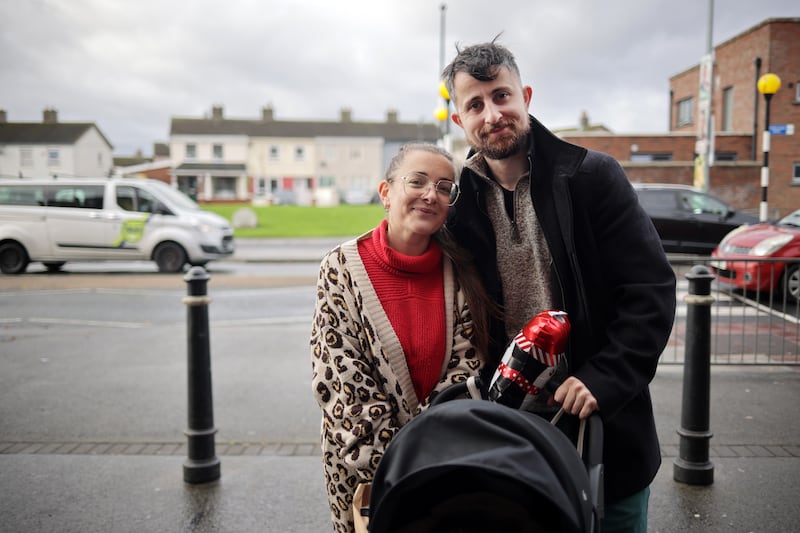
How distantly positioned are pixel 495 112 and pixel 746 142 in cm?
3041

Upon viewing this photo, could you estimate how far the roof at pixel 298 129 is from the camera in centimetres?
6631

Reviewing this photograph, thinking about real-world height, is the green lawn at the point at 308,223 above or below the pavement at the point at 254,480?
above

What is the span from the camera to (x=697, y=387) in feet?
12.5

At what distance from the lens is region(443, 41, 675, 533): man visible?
6.40ft

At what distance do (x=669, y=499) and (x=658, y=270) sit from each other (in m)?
2.26

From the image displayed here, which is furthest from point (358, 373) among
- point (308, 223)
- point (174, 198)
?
point (308, 223)

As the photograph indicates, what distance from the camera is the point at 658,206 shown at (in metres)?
15.2

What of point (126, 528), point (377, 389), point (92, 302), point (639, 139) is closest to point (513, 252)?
point (377, 389)

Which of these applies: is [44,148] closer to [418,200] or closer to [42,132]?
[42,132]

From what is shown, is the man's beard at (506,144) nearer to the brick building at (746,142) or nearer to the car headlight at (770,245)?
the car headlight at (770,245)

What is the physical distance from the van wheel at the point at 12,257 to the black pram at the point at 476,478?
15.5 meters

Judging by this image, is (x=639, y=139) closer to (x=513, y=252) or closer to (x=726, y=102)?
(x=726, y=102)

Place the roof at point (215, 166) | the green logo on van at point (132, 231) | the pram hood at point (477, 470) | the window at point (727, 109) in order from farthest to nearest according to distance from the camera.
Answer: the roof at point (215, 166) → the window at point (727, 109) → the green logo on van at point (132, 231) → the pram hood at point (477, 470)

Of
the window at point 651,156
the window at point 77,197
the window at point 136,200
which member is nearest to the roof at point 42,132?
the window at point 651,156
